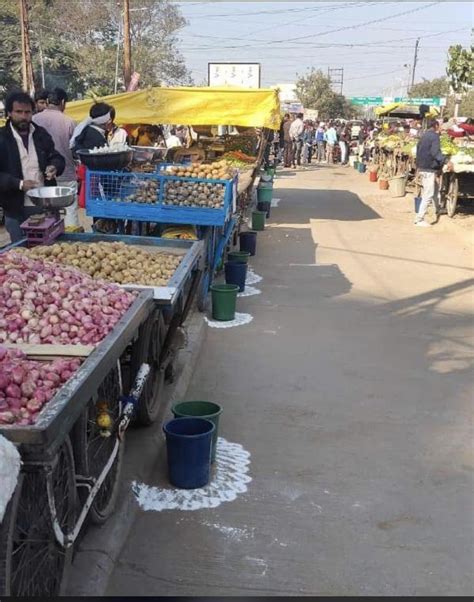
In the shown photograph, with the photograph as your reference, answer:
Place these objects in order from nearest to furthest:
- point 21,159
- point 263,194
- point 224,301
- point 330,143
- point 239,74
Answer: point 21,159
point 224,301
point 263,194
point 239,74
point 330,143

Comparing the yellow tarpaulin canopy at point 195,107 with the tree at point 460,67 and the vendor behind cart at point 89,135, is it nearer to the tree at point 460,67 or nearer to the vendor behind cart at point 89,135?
the vendor behind cart at point 89,135

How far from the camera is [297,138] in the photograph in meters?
28.9

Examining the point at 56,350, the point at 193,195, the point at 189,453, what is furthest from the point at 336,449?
the point at 193,195

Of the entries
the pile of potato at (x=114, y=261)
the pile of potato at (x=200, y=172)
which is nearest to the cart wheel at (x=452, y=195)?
the pile of potato at (x=200, y=172)

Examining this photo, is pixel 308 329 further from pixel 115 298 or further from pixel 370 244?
pixel 370 244

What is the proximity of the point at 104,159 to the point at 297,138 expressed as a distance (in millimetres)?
22954

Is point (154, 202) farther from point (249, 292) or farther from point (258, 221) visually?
point (258, 221)

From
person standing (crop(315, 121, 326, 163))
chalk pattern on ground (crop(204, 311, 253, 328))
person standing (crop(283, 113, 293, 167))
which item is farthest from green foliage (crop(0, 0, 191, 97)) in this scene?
chalk pattern on ground (crop(204, 311, 253, 328))

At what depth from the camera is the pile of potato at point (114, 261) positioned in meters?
4.56

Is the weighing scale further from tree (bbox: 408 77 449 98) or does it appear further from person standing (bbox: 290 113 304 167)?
tree (bbox: 408 77 449 98)

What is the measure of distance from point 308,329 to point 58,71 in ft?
145

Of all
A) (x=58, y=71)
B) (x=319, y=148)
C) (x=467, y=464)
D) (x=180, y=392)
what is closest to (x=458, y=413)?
(x=467, y=464)

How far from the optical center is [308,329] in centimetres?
693

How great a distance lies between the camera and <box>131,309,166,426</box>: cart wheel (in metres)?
4.02
